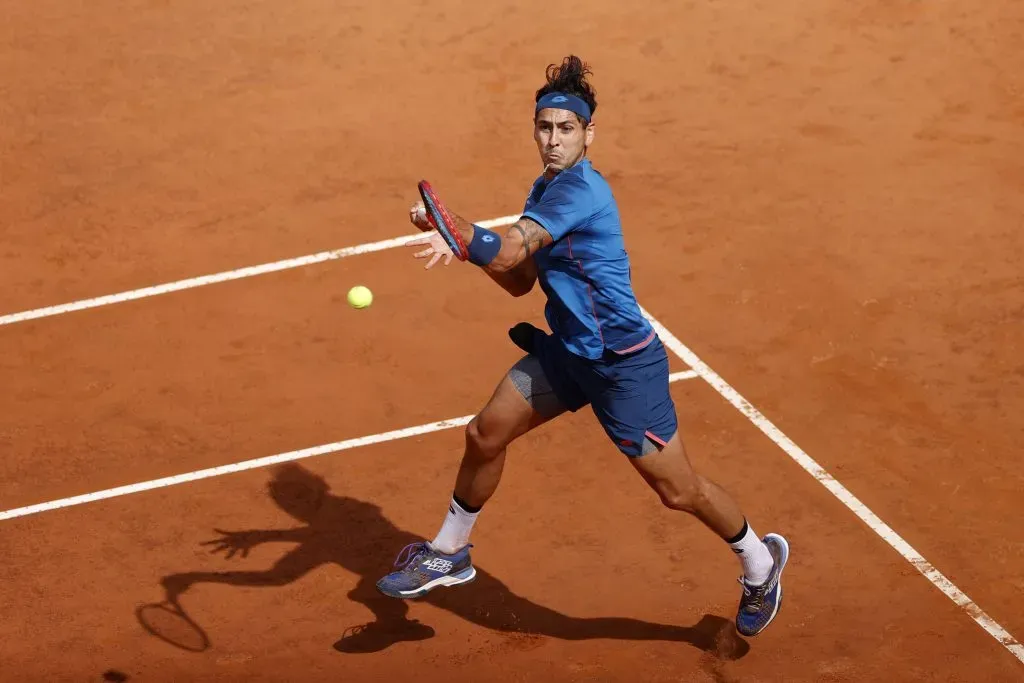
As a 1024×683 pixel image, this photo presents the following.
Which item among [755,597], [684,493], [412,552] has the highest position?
[684,493]

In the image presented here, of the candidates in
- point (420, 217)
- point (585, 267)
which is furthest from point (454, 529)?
point (420, 217)

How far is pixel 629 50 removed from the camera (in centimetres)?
1523

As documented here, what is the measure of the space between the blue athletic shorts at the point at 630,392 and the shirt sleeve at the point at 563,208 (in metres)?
0.76

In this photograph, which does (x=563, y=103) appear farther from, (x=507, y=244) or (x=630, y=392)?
(x=630, y=392)

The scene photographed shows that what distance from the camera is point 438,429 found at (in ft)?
34.1

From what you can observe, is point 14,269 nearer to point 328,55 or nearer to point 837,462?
point 328,55

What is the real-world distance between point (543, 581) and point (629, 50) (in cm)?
767

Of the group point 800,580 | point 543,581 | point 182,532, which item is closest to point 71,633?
point 182,532

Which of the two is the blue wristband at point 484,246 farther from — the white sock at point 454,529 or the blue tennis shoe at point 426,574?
the blue tennis shoe at point 426,574

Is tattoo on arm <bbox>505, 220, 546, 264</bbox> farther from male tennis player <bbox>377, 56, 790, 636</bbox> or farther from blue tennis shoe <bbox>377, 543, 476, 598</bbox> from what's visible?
blue tennis shoe <bbox>377, 543, 476, 598</bbox>

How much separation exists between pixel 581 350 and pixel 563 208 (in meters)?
0.82

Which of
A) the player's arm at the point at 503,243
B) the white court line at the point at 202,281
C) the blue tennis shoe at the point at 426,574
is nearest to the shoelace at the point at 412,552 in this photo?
the blue tennis shoe at the point at 426,574

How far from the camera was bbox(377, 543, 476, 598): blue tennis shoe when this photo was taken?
823 cm

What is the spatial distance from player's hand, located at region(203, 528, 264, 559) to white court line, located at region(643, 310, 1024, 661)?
3.37m
